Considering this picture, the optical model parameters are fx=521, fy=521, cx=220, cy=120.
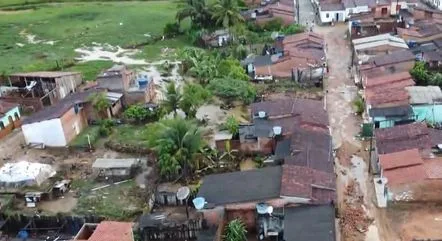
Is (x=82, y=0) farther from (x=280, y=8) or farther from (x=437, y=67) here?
(x=437, y=67)

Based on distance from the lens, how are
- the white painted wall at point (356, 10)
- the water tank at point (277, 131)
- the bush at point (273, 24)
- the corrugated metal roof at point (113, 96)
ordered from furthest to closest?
the bush at point (273, 24)
the white painted wall at point (356, 10)
the corrugated metal roof at point (113, 96)
the water tank at point (277, 131)

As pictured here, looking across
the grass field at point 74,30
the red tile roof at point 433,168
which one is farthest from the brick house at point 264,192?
the grass field at point 74,30

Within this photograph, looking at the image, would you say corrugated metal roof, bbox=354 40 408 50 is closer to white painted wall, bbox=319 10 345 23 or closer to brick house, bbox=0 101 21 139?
white painted wall, bbox=319 10 345 23

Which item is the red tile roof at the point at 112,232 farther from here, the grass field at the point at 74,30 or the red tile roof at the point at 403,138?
the grass field at the point at 74,30

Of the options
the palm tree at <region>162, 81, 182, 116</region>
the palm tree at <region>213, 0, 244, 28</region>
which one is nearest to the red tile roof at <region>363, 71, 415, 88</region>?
the palm tree at <region>162, 81, 182, 116</region>

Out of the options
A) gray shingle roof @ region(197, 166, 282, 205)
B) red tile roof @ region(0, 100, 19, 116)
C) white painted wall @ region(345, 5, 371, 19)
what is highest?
white painted wall @ region(345, 5, 371, 19)

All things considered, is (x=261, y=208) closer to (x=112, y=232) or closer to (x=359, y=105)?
(x=112, y=232)

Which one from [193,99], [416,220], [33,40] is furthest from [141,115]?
[33,40]
